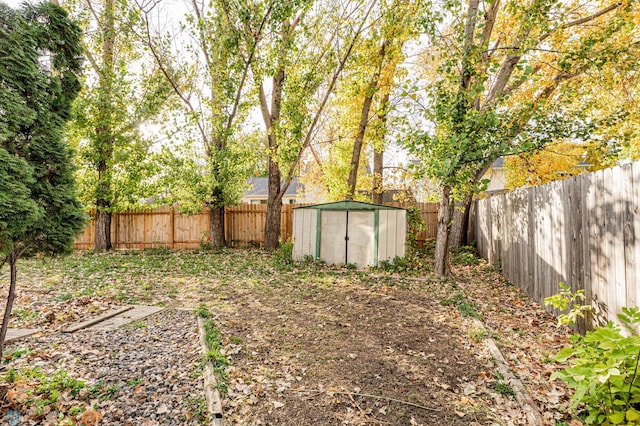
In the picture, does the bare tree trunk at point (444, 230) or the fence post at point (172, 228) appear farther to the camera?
the fence post at point (172, 228)

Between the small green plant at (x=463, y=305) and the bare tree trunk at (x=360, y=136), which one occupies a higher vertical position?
the bare tree trunk at (x=360, y=136)

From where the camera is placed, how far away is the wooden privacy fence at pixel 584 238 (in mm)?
3264

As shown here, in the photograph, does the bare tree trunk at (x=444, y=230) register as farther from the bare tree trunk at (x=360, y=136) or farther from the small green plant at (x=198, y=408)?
the small green plant at (x=198, y=408)

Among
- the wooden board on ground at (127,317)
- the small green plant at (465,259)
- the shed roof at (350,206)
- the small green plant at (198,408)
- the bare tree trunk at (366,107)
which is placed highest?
the bare tree trunk at (366,107)

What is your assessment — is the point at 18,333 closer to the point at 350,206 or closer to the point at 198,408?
the point at 198,408

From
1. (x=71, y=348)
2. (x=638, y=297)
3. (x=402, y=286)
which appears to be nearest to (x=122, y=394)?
(x=71, y=348)

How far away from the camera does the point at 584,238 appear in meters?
4.17

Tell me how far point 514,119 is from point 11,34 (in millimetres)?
7389

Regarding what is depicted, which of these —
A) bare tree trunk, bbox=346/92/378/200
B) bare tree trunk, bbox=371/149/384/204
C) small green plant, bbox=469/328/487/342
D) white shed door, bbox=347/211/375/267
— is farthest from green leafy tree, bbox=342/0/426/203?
small green plant, bbox=469/328/487/342

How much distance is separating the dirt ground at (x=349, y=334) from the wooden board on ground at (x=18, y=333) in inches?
6.4

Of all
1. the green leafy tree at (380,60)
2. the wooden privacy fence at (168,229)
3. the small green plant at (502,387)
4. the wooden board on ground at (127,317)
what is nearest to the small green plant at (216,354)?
the wooden board on ground at (127,317)

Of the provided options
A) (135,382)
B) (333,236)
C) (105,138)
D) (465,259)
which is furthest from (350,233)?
(105,138)

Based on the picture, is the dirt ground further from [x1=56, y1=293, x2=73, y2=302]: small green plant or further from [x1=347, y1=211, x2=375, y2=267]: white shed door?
[x1=347, y1=211, x2=375, y2=267]: white shed door

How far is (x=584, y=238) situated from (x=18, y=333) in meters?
7.07
